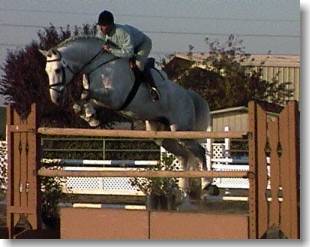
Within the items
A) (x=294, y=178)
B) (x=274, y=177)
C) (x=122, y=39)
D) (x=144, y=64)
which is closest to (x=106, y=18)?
(x=122, y=39)

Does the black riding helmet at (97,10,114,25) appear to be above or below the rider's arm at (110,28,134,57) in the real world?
above

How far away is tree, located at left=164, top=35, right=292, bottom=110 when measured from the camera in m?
16.3

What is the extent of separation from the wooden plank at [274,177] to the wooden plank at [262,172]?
40 millimetres

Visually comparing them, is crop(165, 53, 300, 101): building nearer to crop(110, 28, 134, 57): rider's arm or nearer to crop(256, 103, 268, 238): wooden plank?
crop(110, 28, 134, 57): rider's arm

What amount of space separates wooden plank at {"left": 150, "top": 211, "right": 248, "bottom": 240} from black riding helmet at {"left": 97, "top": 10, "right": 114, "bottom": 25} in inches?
76.2

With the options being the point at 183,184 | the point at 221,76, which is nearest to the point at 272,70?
the point at 221,76

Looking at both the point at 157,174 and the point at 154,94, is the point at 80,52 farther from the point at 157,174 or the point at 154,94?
the point at 157,174

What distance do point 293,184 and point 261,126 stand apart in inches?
15.6

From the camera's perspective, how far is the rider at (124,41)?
671 cm

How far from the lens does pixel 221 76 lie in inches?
665

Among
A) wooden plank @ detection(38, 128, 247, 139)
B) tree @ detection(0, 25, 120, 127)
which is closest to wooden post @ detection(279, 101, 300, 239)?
wooden plank @ detection(38, 128, 247, 139)

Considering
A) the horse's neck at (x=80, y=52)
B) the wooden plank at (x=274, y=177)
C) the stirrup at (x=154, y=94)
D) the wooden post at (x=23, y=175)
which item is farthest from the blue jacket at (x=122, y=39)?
the wooden plank at (x=274, y=177)

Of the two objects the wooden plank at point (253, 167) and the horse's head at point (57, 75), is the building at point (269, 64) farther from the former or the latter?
the wooden plank at point (253, 167)

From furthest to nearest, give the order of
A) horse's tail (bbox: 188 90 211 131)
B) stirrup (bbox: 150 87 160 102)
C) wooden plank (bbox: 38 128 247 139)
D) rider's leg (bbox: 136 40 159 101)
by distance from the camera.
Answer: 1. horse's tail (bbox: 188 90 211 131)
2. stirrup (bbox: 150 87 160 102)
3. rider's leg (bbox: 136 40 159 101)
4. wooden plank (bbox: 38 128 247 139)
